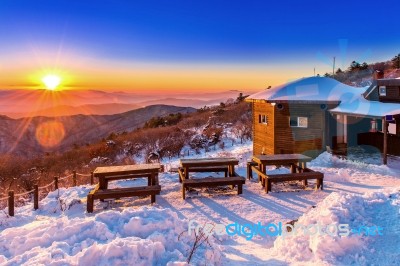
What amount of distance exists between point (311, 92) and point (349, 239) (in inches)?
565

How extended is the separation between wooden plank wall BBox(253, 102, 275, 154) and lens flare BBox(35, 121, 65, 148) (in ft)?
136

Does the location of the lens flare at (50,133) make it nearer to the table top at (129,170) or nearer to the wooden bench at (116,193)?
the table top at (129,170)

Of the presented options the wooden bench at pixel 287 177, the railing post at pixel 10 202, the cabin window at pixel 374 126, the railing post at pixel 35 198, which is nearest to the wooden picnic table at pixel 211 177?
the wooden bench at pixel 287 177

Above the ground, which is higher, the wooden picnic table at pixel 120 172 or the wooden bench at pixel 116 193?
the wooden picnic table at pixel 120 172

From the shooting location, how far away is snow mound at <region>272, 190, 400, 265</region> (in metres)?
4.37

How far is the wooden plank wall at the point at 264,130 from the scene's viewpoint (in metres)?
17.9

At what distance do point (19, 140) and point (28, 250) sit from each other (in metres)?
54.1

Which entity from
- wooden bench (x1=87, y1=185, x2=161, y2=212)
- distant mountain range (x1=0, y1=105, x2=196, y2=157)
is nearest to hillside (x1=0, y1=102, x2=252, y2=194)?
distant mountain range (x1=0, y1=105, x2=196, y2=157)

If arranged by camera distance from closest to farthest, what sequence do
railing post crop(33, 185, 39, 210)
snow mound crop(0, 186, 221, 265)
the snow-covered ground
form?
snow mound crop(0, 186, 221, 265) → the snow-covered ground → railing post crop(33, 185, 39, 210)

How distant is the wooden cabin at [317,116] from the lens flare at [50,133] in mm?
43621

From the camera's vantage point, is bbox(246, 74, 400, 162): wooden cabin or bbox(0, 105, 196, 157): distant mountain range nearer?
bbox(246, 74, 400, 162): wooden cabin

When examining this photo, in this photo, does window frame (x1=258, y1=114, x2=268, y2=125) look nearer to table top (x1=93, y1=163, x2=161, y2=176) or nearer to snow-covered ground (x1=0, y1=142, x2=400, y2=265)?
table top (x1=93, y1=163, x2=161, y2=176)

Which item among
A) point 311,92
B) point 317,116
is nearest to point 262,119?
point 311,92

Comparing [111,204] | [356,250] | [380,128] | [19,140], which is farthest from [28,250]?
[19,140]
